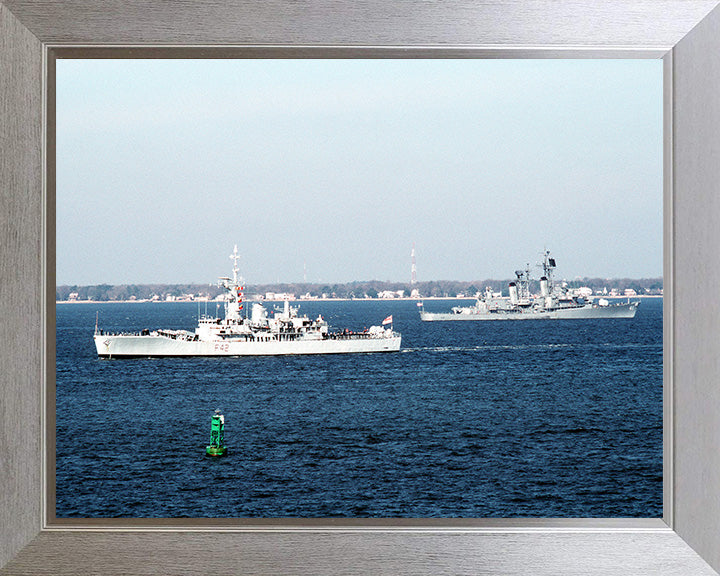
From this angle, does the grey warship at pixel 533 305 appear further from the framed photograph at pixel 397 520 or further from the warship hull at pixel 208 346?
the framed photograph at pixel 397 520

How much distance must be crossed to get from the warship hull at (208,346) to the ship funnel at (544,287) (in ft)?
21.6

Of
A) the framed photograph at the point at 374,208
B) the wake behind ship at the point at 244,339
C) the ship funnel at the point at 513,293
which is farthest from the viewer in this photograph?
the ship funnel at the point at 513,293

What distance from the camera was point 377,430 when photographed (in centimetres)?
1975

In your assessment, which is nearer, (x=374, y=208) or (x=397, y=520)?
(x=397, y=520)

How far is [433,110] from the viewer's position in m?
27.3

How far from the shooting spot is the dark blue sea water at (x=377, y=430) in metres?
16.0

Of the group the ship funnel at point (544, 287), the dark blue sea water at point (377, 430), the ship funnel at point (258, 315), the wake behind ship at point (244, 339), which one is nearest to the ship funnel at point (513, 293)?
the ship funnel at point (544, 287)

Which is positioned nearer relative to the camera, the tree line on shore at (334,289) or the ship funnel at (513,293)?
the tree line on shore at (334,289)

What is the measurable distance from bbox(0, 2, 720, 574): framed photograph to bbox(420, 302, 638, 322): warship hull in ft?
86.7

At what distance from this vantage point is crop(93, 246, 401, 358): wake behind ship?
69.8 ft

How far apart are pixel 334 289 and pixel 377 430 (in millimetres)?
7905

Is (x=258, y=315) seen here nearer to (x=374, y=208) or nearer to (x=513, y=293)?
(x=374, y=208)

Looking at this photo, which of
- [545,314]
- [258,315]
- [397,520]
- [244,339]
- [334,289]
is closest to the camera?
[397,520]

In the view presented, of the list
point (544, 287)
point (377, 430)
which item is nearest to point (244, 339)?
point (377, 430)
